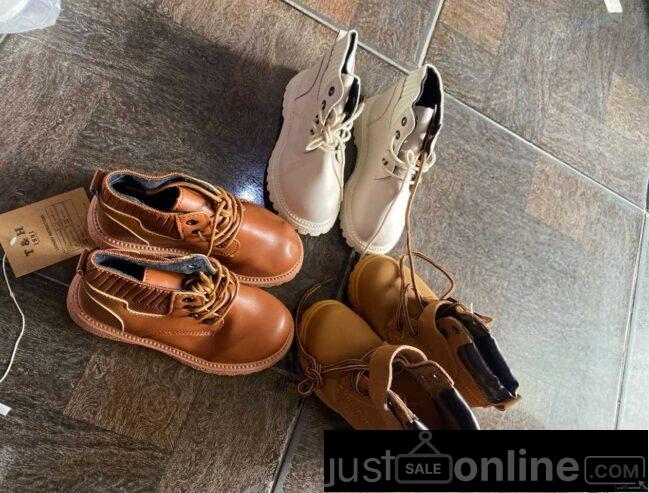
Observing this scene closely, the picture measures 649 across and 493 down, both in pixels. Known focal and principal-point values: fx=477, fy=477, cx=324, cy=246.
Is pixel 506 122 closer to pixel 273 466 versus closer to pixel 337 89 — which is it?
pixel 337 89

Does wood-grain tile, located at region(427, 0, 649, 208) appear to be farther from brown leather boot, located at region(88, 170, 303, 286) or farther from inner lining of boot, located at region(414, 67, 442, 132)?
brown leather boot, located at region(88, 170, 303, 286)

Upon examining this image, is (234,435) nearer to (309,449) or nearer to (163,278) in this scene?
(309,449)

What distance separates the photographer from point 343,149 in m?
0.92

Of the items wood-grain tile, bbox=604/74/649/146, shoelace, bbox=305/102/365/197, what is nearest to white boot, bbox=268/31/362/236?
shoelace, bbox=305/102/365/197

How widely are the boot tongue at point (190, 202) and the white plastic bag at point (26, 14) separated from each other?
44 centimetres

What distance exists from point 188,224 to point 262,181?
237mm

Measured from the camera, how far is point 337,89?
821 millimetres

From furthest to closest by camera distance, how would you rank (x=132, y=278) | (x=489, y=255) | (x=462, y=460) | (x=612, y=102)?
(x=612, y=102) < (x=489, y=255) < (x=462, y=460) < (x=132, y=278)

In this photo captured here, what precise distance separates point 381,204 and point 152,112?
0.47 metres

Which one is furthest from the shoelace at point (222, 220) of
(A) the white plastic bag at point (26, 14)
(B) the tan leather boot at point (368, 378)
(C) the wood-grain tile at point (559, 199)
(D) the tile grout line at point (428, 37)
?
(C) the wood-grain tile at point (559, 199)

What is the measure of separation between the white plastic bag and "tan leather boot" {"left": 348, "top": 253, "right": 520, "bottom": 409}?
74 cm

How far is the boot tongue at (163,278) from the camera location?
70 cm

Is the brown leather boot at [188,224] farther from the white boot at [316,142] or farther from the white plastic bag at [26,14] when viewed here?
the white plastic bag at [26,14]

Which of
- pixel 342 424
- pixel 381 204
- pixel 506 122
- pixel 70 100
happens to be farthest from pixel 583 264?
pixel 70 100
